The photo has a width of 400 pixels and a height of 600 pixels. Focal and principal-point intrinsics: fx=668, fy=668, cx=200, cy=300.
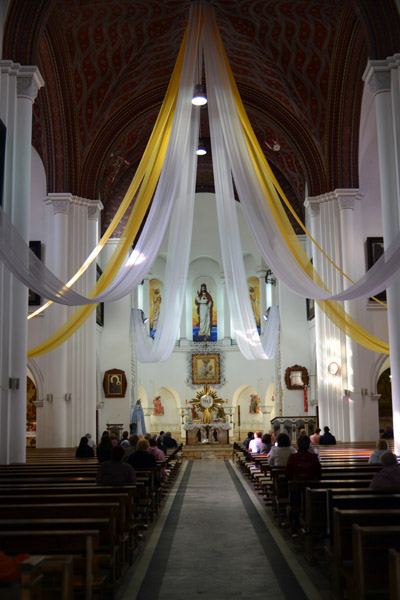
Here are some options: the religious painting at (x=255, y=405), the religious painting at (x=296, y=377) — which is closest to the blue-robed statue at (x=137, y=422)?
the religious painting at (x=296, y=377)

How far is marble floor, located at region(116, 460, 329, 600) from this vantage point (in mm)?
5383

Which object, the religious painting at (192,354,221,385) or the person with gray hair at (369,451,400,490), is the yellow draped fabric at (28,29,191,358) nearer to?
the person with gray hair at (369,451,400,490)

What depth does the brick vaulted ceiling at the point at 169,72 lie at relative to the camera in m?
16.3

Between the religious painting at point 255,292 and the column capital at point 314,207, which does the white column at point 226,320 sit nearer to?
the religious painting at point 255,292

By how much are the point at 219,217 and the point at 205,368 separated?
21.0 metres

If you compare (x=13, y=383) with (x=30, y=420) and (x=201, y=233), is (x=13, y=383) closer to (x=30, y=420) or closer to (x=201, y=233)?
(x=30, y=420)

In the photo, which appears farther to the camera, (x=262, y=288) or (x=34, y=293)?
(x=262, y=288)

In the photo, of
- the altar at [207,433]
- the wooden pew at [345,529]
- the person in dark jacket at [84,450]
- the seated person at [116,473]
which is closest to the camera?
the wooden pew at [345,529]

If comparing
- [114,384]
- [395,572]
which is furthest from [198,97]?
[114,384]

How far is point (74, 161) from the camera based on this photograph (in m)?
18.2

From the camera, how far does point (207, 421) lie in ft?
87.7

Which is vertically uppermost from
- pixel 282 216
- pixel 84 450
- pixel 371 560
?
pixel 282 216

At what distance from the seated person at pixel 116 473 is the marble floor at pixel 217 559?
0.78m

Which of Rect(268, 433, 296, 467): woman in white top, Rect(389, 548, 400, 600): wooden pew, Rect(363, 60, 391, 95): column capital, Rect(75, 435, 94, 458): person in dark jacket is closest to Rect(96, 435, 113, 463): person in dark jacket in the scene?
Rect(268, 433, 296, 467): woman in white top
